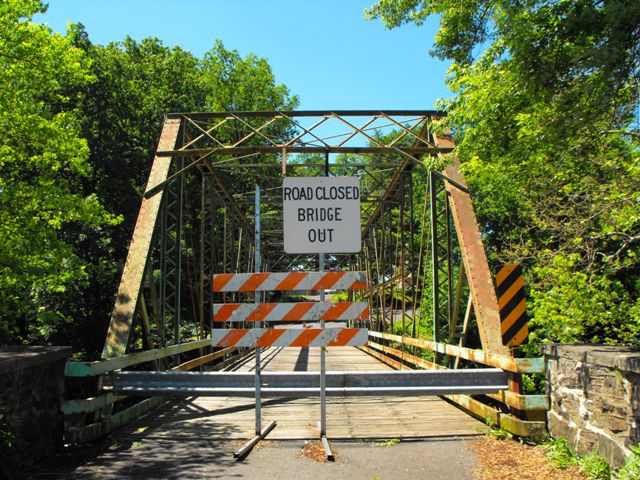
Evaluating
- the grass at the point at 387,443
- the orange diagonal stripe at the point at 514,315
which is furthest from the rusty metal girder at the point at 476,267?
the grass at the point at 387,443

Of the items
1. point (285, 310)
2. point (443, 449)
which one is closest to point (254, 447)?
point (285, 310)

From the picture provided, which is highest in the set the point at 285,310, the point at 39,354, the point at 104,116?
the point at 104,116

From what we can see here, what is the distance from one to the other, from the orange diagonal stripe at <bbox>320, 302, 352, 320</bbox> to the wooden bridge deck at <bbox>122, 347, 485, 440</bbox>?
4.60 ft

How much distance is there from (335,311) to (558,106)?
308cm

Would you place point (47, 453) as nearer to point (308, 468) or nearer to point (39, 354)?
point (39, 354)

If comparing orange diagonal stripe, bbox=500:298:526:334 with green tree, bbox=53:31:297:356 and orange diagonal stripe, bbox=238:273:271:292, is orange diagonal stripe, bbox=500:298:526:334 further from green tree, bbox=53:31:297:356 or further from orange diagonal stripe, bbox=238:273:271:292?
green tree, bbox=53:31:297:356

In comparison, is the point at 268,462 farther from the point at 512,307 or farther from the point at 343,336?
the point at 512,307

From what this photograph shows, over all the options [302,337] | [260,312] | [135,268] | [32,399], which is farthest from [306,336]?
[135,268]

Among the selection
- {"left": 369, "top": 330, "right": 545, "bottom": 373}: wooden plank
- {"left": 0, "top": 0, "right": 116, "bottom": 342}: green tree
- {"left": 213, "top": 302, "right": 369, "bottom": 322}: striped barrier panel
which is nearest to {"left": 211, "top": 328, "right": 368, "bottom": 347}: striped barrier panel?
{"left": 213, "top": 302, "right": 369, "bottom": 322}: striped barrier panel

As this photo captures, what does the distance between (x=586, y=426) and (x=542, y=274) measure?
5371 millimetres

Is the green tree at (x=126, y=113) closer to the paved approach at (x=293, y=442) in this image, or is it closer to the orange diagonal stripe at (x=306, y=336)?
the paved approach at (x=293, y=442)

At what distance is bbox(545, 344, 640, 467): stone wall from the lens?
3.83 m

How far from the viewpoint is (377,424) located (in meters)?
6.45

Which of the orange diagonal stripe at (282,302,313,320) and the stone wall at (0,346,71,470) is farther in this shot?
the orange diagonal stripe at (282,302,313,320)
